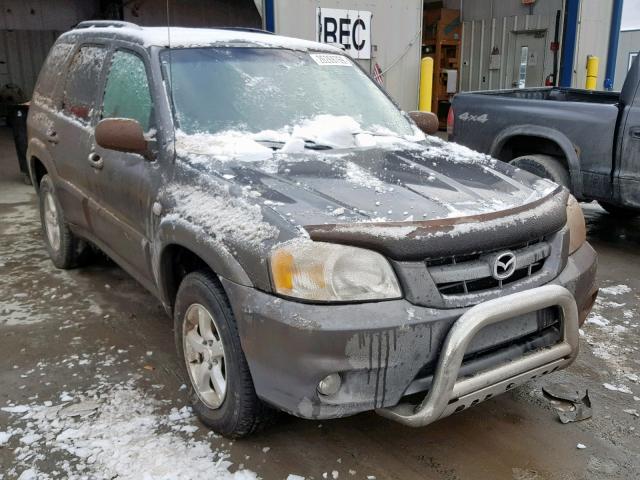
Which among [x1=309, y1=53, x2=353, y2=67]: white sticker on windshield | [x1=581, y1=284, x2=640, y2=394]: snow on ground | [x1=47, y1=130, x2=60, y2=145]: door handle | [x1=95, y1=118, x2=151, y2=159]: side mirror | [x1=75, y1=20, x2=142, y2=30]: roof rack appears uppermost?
[x1=75, y1=20, x2=142, y2=30]: roof rack

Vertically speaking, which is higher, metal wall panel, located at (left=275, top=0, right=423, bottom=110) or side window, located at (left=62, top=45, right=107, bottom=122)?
metal wall panel, located at (left=275, top=0, right=423, bottom=110)

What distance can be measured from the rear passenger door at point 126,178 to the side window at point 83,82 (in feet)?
0.71

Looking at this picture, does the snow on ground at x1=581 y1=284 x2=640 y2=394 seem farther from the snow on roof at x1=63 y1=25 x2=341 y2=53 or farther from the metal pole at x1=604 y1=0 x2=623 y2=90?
the metal pole at x1=604 y1=0 x2=623 y2=90

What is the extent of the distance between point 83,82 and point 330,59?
1.72 metres

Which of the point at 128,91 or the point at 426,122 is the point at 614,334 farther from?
the point at 128,91

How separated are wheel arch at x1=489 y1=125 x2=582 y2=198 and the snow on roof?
2.60 meters

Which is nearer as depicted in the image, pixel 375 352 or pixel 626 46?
pixel 375 352

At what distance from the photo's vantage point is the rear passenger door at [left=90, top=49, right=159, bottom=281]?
3.27 metres

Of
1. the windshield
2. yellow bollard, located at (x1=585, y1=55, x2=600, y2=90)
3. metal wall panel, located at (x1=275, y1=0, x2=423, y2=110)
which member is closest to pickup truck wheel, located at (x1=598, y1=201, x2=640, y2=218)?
the windshield

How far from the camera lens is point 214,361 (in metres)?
2.80

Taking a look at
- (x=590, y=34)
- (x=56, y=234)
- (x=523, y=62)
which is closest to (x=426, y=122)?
(x=56, y=234)

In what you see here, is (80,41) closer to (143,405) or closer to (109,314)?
(109,314)

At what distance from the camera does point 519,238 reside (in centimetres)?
250

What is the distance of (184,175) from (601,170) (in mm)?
4110
